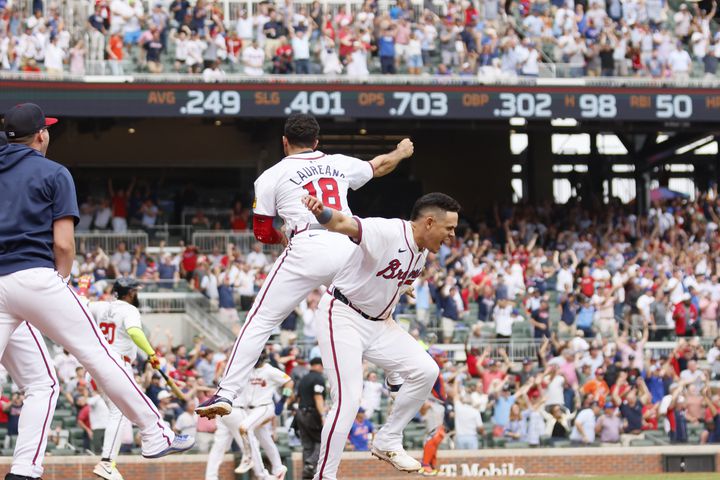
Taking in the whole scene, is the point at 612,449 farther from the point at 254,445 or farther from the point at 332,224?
the point at 332,224

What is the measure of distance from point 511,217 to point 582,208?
193 centimetres

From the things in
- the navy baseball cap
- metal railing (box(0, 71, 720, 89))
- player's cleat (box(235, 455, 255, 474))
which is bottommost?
player's cleat (box(235, 455, 255, 474))

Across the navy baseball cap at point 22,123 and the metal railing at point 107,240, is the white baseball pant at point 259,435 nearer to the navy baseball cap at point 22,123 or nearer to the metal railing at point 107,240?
the navy baseball cap at point 22,123

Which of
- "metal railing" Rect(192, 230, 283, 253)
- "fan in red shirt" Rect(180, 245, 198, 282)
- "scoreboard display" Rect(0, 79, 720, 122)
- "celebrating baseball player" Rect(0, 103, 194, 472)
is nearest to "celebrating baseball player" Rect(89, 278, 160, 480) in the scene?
"celebrating baseball player" Rect(0, 103, 194, 472)

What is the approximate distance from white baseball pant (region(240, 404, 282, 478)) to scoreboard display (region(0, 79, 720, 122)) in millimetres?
12977

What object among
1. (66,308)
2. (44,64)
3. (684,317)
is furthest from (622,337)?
(66,308)

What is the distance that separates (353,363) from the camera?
28.8ft

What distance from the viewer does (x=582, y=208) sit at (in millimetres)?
29656

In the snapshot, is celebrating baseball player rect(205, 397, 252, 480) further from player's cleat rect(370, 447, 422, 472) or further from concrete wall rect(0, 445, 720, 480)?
player's cleat rect(370, 447, 422, 472)

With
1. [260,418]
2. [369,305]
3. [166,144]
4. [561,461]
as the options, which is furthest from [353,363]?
[166,144]

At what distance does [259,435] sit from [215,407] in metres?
5.40

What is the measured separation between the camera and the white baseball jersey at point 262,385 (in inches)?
554

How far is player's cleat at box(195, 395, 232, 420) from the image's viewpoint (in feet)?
28.5

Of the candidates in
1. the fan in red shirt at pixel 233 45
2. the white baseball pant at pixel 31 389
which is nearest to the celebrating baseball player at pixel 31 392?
the white baseball pant at pixel 31 389
